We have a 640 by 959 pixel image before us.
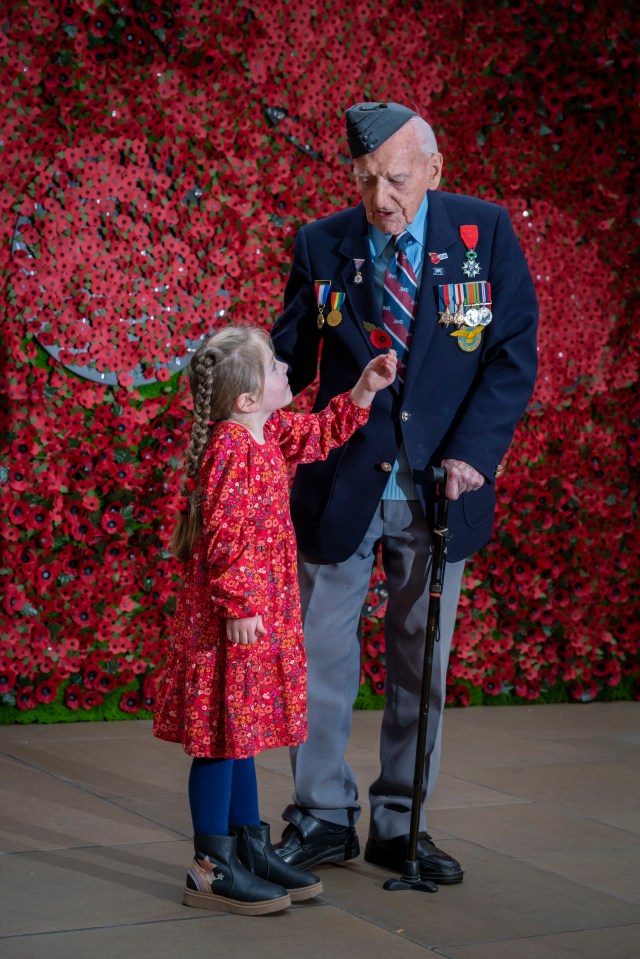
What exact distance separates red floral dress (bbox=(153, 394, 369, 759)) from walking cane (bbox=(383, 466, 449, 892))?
29 centimetres

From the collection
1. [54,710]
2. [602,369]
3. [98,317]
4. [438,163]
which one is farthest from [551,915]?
[602,369]

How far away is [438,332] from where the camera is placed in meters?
2.93

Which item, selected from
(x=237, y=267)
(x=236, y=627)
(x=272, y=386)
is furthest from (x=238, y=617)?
(x=237, y=267)

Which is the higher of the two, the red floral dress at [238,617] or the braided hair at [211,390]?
the braided hair at [211,390]

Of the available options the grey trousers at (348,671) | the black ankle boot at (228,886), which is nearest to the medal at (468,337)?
the grey trousers at (348,671)

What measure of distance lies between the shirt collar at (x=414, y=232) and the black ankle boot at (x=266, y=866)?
1300 millimetres

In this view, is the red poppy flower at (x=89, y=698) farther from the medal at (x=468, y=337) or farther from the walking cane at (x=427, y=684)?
the medal at (x=468, y=337)

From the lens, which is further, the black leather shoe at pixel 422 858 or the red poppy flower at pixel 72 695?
the red poppy flower at pixel 72 695

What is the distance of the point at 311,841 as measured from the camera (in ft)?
9.63

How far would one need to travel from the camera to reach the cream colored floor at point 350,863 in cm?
249

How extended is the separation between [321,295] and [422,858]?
1271 mm

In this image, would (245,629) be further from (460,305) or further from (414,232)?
(414,232)

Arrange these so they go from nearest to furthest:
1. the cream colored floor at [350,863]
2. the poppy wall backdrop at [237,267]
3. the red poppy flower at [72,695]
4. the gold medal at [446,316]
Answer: the cream colored floor at [350,863]
the gold medal at [446,316]
the poppy wall backdrop at [237,267]
the red poppy flower at [72,695]

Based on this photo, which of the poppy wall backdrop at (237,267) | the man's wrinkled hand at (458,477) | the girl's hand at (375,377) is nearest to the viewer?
the girl's hand at (375,377)
